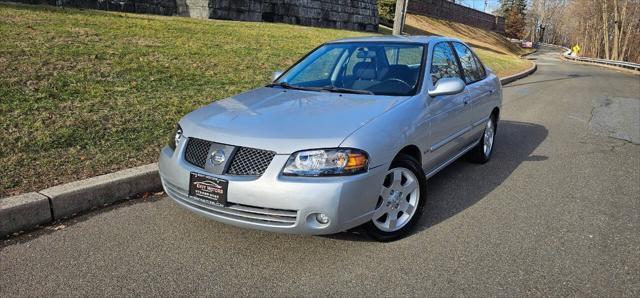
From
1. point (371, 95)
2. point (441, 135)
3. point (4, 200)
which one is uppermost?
point (371, 95)

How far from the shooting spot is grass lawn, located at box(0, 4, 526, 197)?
4.40m

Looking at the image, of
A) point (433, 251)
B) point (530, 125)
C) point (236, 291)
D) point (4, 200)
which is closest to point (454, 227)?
point (433, 251)

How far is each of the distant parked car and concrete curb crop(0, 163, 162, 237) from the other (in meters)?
0.74

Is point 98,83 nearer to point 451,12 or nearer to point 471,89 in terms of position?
point 471,89

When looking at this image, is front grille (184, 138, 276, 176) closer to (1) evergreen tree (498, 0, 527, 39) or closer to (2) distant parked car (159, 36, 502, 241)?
(2) distant parked car (159, 36, 502, 241)

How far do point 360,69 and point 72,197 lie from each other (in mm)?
2672

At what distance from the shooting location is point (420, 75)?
396cm

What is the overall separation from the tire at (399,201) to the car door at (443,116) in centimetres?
35

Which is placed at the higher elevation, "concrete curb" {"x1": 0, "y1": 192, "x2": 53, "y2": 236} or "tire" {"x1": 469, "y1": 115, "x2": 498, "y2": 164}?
"tire" {"x1": 469, "y1": 115, "x2": 498, "y2": 164}

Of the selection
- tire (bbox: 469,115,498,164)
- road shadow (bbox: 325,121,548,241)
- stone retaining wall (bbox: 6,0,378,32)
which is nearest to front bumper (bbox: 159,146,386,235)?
road shadow (bbox: 325,121,548,241)

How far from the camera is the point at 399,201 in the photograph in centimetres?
339

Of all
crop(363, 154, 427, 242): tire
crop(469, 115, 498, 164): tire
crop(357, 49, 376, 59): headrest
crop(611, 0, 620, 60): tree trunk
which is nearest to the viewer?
crop(363, 154, 427, 242): tire

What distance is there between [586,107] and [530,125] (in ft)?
12.8

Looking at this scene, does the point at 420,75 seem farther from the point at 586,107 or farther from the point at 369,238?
the point at 586,107
